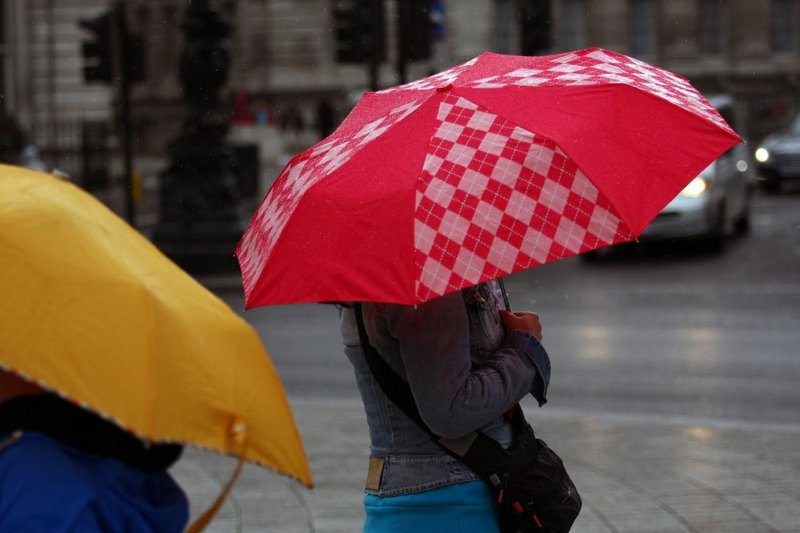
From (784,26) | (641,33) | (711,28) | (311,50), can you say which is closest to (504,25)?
(641,33)

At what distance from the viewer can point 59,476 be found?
2.09 metres

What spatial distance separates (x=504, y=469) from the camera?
9.78 ft

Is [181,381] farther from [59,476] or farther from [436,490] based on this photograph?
[436,490]

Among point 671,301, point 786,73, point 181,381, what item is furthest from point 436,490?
point 786,73

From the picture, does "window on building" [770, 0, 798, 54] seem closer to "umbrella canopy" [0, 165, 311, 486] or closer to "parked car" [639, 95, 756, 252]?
"parked car" [639, 95, 756, 252]

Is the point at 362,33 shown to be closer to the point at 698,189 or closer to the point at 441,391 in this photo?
the point at 698,189

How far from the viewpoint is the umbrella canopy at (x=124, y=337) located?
6.42 feet

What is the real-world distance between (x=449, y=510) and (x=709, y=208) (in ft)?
48.5

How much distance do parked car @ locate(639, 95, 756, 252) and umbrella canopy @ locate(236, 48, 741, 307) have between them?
1390 cm

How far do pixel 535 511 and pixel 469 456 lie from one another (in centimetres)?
20

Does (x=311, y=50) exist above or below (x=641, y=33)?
below

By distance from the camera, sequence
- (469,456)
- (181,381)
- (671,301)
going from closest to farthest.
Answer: (181,381), (469,456), (671,301)

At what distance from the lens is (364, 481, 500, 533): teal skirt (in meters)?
2.98

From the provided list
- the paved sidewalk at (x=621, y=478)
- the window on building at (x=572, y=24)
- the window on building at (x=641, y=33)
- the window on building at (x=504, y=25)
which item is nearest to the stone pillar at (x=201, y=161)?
the paved sidewalk at (x=621, y=478)
